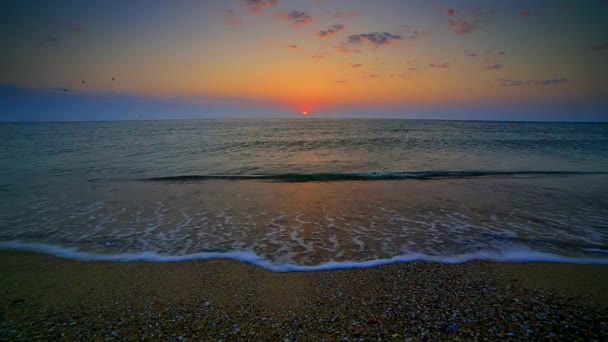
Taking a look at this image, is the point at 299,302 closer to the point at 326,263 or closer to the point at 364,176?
the point at 326,263

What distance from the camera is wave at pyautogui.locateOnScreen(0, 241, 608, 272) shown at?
559cm

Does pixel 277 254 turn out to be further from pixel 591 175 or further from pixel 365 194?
pixel 591 175

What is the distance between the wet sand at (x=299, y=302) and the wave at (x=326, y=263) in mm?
241

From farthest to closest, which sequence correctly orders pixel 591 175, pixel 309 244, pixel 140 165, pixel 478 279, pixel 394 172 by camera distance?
pixel 140 165
pixel 394 172
pixel 591 175
pixel 309 244
pixel 478 279

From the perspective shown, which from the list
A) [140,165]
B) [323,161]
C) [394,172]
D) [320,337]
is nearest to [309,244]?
[320,337]

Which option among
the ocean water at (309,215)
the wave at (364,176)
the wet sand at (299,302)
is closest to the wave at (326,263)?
the ocean water at (309,215)

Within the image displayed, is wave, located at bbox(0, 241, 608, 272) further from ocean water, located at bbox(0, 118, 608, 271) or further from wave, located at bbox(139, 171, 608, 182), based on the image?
wave, located at bbox(139, 171, 608, 182)

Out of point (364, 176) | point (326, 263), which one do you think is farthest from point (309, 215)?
point (364, 176)

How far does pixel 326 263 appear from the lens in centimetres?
571

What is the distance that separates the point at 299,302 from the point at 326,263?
153 centimetres

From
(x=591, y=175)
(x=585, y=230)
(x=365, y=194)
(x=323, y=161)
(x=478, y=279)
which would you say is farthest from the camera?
(x=323, y=161)

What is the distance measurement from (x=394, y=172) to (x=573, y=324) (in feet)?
43.8

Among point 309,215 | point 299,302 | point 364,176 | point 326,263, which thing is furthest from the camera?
point 364,176

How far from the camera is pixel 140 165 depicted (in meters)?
18.8
